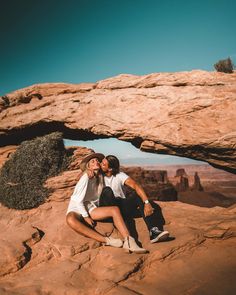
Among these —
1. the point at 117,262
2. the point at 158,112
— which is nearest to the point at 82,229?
the point at 117,262

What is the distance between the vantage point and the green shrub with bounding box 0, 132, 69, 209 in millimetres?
8039

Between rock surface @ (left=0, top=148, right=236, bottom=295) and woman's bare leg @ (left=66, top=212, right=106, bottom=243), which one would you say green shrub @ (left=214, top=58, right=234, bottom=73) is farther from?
woman's bare leg @ (left=66, top=212, right=106, bottom=243)

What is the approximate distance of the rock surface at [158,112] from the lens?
6.96 meters

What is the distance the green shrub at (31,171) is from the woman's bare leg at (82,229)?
318cm

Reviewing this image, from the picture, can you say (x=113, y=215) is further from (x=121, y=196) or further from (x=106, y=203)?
(x=121, y=196)

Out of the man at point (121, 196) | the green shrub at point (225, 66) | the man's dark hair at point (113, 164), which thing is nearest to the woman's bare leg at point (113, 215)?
the man at point (121, 196)

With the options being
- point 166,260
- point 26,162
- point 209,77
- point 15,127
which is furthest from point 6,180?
point 209,77

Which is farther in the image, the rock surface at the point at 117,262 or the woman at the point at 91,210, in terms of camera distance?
the woman at the point at 91,210

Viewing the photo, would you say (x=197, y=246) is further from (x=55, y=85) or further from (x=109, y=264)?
(x=55, y=85)

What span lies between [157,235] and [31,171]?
534 centimetres

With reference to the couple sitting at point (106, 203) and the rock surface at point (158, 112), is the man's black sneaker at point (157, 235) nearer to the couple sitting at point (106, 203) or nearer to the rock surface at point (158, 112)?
the couple sitting at point (106, 203)

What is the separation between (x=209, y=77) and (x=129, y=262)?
6.08 meters

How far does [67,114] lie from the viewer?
30.5 ft

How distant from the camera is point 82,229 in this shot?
16.8 ft
